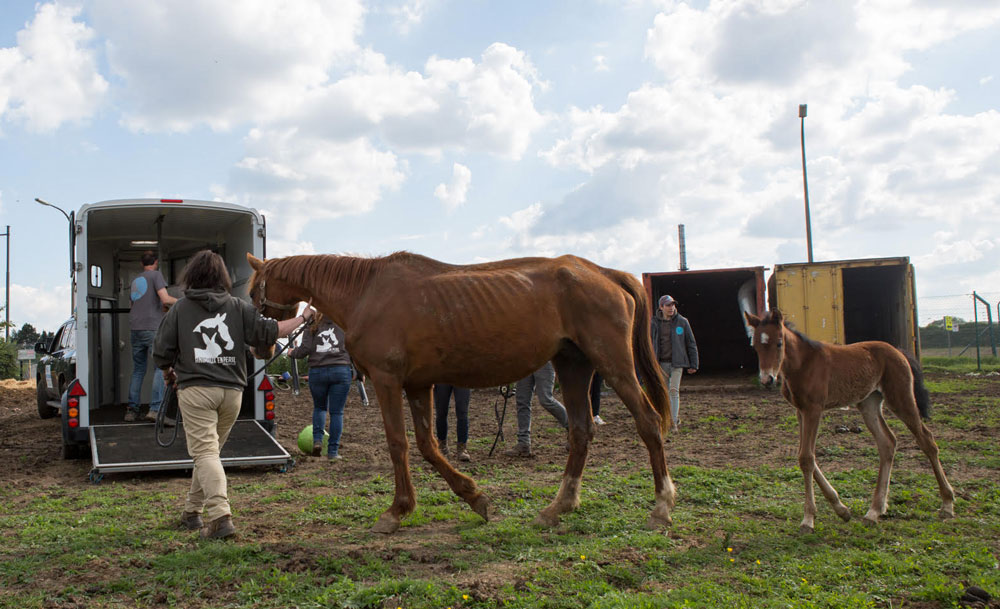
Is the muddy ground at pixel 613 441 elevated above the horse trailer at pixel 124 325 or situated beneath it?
situated beneath

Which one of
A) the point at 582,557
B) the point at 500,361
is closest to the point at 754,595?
the point at 582,557

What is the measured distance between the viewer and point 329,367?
25.3 feet

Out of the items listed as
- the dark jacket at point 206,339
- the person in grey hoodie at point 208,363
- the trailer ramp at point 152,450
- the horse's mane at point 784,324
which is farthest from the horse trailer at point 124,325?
the horse's mane at point 784,324

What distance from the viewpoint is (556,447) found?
8.68 metres

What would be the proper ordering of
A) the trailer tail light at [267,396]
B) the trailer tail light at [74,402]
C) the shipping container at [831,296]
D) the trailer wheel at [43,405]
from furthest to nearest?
the shipping container at [831,296], the trailer wheel at [43,405], the trailer tail light at [267,396], the trailer tail light at [74,402]

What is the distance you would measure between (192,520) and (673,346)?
22.8ft

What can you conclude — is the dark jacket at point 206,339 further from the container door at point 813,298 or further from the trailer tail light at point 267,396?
the container door at point 813,298

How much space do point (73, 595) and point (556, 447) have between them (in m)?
5.93

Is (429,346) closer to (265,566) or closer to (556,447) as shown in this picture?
(265,566)

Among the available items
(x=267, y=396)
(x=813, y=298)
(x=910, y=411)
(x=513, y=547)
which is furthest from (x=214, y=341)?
(x=813, y=298)

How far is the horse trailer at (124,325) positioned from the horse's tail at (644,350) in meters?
3.94

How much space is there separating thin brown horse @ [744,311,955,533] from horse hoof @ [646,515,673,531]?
1027mm

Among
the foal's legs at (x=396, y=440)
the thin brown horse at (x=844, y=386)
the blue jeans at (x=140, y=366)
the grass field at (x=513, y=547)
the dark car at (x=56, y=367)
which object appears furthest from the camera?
the dark car at (x=56, y=367)

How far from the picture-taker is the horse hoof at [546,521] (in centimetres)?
487
